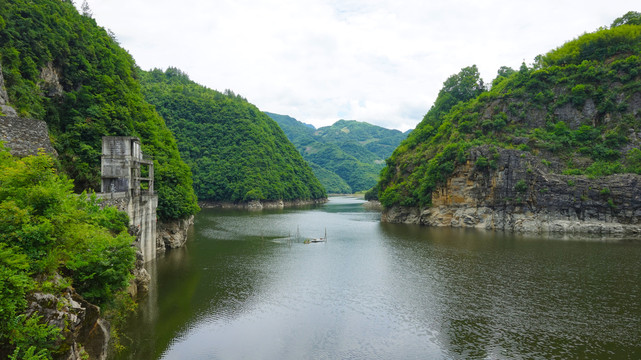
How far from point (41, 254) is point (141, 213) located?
26.4 m

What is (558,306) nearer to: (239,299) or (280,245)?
(239,299)

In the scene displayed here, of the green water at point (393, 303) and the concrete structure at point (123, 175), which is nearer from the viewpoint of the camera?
the green water at point (393, 303)

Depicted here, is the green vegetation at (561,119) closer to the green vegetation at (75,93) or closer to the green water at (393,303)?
the green water at (393,303)

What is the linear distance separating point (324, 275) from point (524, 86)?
2884 inches

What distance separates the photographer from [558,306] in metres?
28.9

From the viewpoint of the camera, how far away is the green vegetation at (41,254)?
11250mm

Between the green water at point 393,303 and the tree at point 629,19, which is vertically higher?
the tree at point 629,19

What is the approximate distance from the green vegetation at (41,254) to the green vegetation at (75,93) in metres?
25.4

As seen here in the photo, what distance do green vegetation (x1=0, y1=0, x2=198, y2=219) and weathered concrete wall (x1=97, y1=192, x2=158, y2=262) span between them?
553 cm

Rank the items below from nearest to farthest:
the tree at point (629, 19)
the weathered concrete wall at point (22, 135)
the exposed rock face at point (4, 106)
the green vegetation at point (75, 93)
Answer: the weathered concrete wall at point (22, 135)
the exposed rock face at point (4, 106)
the green vegetation at point (75, 93)
the tree at point (629, 19)

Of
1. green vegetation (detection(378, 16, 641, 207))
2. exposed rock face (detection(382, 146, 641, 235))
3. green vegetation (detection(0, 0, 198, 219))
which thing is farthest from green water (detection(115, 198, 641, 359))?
green vegetation (detection(378, 16, 641, 207))

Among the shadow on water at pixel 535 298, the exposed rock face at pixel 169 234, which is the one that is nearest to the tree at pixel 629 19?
the shadow on water at pixel 535 298

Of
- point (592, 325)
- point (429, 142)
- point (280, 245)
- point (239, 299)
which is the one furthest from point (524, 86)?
point (239, 299)

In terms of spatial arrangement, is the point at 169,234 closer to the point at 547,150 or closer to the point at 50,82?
the point at 50,82
